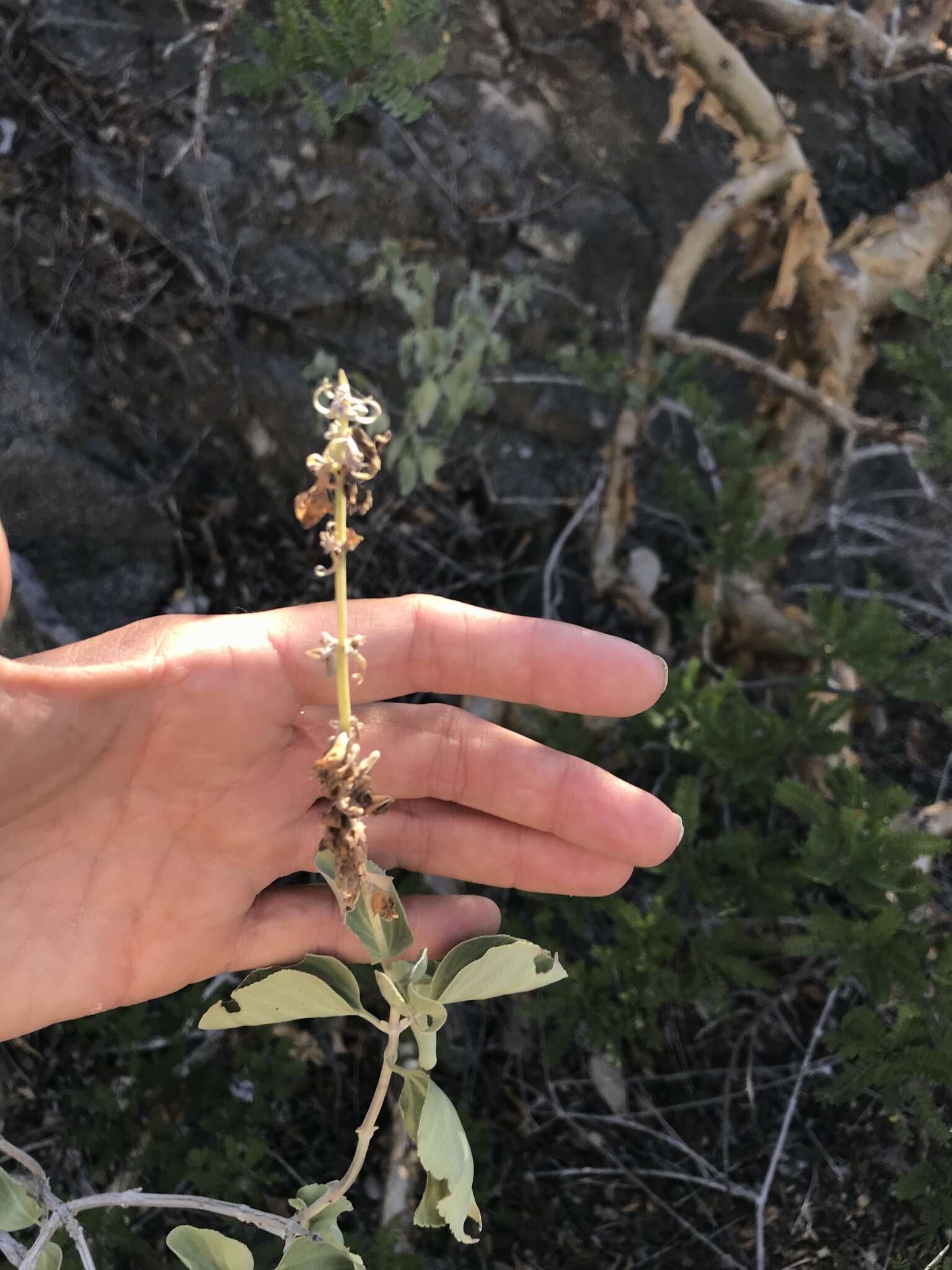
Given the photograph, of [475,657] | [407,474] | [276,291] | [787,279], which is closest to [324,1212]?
[475,657]

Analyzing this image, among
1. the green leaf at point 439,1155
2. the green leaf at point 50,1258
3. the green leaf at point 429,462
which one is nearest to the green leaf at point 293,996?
the green leaf at point 439,1155

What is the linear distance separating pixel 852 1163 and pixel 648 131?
3.23m

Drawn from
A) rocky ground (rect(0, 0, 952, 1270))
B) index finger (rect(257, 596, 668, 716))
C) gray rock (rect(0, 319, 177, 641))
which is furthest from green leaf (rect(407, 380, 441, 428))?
index finger (rect(257, 596, 668, 716))

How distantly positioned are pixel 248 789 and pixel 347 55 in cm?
189

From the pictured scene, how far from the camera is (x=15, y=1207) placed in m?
1.62

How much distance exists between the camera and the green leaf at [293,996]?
1590mm

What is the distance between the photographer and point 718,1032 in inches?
106

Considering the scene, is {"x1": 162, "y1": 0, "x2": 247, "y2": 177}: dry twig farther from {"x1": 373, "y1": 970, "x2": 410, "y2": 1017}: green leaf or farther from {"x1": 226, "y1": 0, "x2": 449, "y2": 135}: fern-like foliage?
{"x1": 373, "y1": 970, "x2": 410, "y2": 1017}: green leaf

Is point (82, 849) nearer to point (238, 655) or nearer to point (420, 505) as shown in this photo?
point (238, 655)

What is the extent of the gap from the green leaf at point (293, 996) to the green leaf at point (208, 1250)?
310 mm

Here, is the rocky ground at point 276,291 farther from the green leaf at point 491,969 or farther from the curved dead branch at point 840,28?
the green leaf at point 491,969

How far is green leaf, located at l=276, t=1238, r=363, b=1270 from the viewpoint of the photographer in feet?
5.06

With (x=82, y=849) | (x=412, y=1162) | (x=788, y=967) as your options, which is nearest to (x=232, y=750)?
(x=82, y=849)

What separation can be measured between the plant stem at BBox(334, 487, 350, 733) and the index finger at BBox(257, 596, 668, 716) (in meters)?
0.52
